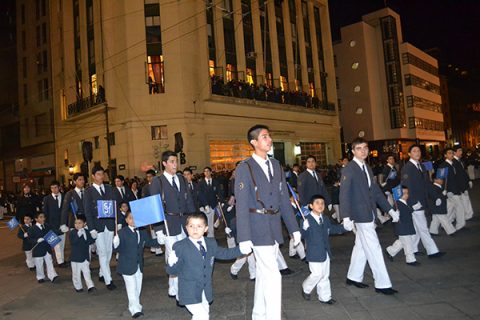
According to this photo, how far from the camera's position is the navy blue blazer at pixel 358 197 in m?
5.94

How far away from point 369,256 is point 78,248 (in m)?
5.35

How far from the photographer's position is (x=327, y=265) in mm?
5664

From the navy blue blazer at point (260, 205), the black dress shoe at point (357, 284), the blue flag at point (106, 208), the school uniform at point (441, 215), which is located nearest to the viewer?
the navy blue blazer at point (260, 205)

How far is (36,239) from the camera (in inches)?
337

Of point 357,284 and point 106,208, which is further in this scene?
point 106,208

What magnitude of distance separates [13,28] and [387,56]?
48.9 m

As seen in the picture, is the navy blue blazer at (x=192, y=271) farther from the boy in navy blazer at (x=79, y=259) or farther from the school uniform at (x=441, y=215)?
the school uniform at (x=441, y=215)

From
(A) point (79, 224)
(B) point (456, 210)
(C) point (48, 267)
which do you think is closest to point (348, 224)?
(A) point (79, 224)

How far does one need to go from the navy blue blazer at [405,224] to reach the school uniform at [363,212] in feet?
5.03

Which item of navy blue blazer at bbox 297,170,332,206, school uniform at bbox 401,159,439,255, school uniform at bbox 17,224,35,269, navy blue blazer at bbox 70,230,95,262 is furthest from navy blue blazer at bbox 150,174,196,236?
school uniform at bbox 401,159,439,255

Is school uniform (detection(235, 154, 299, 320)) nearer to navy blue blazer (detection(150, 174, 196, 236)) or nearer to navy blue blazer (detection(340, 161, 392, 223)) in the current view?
navy blue blazer (detection(340, 161, 392, 223))

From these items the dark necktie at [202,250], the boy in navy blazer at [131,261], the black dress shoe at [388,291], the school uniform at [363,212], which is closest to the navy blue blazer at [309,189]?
the school uniform at [363,212]

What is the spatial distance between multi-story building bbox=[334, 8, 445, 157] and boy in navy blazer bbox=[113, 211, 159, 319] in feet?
161

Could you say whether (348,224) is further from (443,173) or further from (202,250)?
(443,173)
